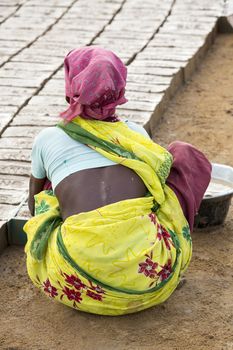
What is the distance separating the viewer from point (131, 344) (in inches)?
139

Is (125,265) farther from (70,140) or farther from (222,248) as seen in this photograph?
(222,248)

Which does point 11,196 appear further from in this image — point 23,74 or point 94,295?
point 23,74

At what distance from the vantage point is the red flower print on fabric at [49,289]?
11.9ft

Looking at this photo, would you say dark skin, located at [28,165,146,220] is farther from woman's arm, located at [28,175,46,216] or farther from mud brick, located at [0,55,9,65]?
mud brick, located at [0,55,9,65]

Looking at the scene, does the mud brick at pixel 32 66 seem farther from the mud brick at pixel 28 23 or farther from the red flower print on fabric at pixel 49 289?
the red flower print on fabric at pixel 49 289

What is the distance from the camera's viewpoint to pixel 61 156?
12.0 feet

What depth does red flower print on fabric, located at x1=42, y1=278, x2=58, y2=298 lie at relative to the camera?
11.9 feet

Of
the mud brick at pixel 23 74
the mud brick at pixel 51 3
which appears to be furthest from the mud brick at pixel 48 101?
the mud brick at pixel 51 3

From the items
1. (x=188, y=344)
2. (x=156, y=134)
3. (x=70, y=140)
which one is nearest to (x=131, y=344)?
(x=188, y=344)

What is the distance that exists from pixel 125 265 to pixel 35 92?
298cm

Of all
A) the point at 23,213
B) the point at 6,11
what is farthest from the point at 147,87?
the point at 6,11

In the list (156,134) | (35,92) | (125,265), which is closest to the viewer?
(125,265)

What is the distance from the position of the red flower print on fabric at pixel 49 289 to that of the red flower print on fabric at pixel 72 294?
2.4 inches

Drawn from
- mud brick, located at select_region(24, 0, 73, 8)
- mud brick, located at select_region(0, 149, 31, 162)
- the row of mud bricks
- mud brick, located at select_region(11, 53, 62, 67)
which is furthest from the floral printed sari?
mud brick, located at select_region(24, 0, 73, 8)
